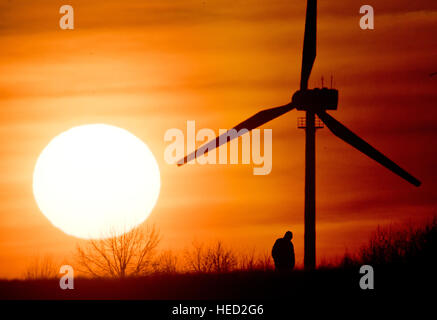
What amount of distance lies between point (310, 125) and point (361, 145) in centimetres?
295

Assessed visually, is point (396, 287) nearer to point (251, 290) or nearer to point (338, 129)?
point (251, 290)

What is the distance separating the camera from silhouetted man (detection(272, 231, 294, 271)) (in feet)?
133

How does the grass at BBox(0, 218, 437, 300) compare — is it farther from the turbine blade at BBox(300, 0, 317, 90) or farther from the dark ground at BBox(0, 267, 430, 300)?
the turbine blade at BBox(300, 0, 317, 90)

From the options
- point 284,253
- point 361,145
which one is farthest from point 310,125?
point 284,253

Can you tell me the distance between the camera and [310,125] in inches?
2060

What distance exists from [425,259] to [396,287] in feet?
23.1

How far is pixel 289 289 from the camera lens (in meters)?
36.7

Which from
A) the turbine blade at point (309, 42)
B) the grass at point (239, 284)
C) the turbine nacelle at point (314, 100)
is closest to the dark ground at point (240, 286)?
the grass at point (239, 284)

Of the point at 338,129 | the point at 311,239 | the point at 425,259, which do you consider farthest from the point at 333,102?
the point at 425,259

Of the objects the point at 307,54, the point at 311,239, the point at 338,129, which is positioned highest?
the point at 307,54

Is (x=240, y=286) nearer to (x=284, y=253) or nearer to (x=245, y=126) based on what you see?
(x=284, y=253)

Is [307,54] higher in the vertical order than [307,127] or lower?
higher

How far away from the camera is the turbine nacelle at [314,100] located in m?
52.6

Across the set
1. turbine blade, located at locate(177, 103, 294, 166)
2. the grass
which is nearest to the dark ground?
the grass
